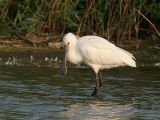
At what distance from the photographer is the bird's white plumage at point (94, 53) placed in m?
10.9

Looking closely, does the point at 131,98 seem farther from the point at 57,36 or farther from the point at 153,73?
the point at 57,36

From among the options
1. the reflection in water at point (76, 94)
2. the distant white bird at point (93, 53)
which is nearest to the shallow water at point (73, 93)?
the reflection in water at point (76, 94)

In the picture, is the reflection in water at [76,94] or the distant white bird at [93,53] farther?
the distant white bird at [93,53]

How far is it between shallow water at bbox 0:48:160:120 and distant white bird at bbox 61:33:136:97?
0.40 m

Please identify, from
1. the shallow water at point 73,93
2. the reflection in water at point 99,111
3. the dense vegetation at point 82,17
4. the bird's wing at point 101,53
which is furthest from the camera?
the dense vegetation at point 82,17

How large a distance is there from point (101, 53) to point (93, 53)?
19 centimetres

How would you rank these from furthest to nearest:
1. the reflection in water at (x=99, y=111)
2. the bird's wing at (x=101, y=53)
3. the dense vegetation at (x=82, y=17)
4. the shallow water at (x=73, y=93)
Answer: the dense vegetation at (x=82, y=17), the bird's wing at (x=101, y=53), the shallow water at (x=73, y=93), the reflection in water at (x=99, y=111)

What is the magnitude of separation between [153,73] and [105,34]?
245 centimetres

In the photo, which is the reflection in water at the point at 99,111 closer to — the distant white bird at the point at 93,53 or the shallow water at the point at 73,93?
the shallow water at the point at 73,93

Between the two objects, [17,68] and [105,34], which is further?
[105,34]

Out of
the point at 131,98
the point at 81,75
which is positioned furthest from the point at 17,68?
the point at 131,98

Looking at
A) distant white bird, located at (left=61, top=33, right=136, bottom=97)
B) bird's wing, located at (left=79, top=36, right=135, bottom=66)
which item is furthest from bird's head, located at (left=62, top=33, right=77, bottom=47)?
bird's wing, located at (left=79, top=36, right=135, bottom=66)

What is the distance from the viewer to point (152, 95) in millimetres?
10328

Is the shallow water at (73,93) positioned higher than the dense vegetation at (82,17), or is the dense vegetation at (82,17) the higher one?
the dense vegetation at (82,17)
